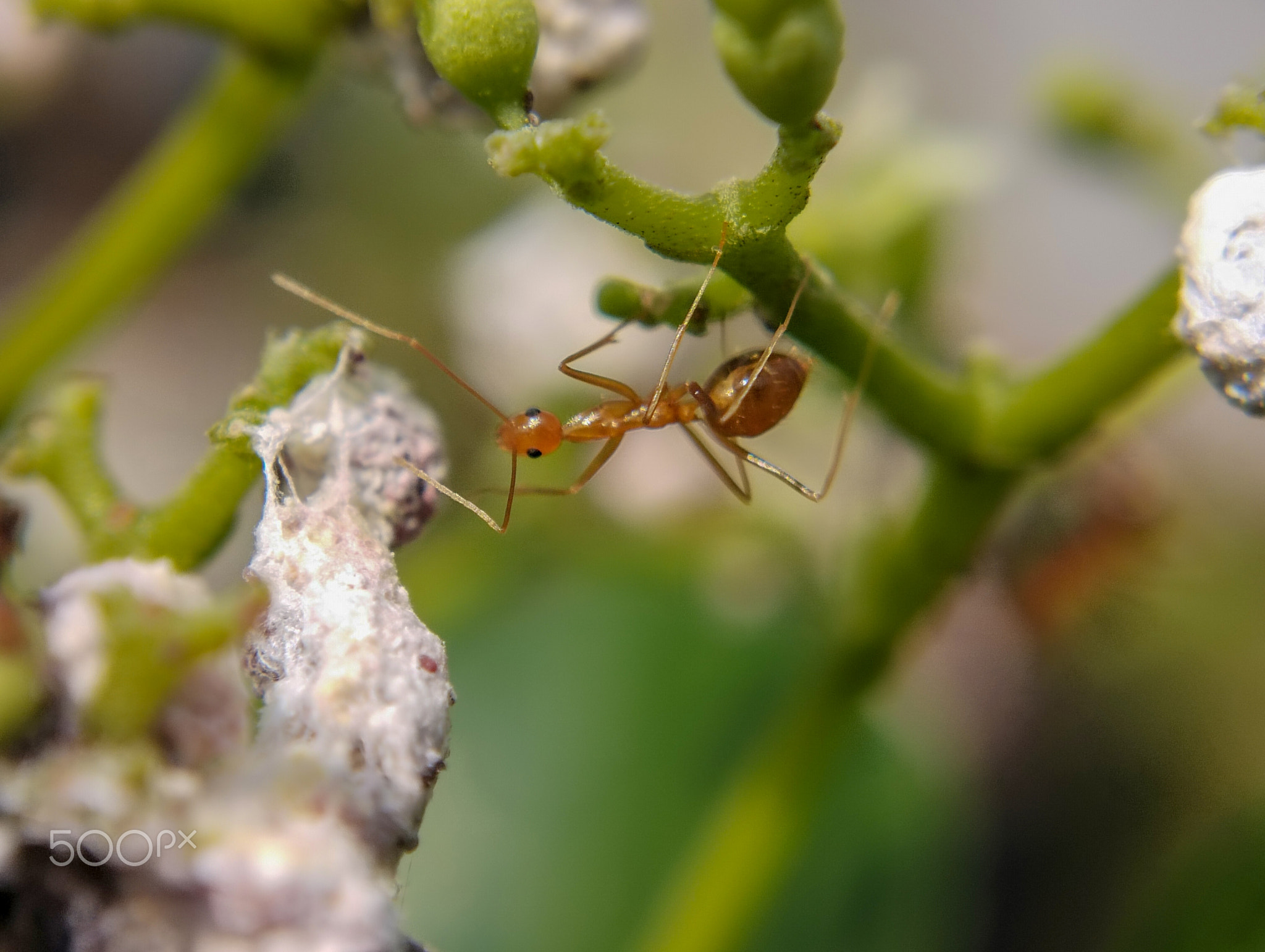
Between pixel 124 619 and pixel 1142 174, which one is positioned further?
pixel 1142 174

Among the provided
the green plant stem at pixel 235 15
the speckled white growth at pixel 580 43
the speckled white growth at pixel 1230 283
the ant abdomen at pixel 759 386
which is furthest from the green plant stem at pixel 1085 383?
the green plant stem at pixel 235 15

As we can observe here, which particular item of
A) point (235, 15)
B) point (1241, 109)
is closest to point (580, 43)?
point (235, 15)

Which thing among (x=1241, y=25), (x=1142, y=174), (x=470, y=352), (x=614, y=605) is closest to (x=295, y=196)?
(x=470, y=352)

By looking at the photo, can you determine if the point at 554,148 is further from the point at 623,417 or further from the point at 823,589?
the point at 823,589

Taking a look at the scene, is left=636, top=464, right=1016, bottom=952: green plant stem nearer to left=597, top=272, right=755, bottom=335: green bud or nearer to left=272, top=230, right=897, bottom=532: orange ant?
left=272, top=230, right=897, bottom=532: orange ant

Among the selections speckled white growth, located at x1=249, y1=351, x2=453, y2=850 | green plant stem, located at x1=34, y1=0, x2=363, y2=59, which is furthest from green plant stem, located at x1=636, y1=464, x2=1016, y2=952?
green plant stem, located at x1=34, y1=0, x2=363, y2=59

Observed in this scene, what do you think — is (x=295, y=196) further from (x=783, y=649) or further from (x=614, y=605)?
(x=783, y=649)
